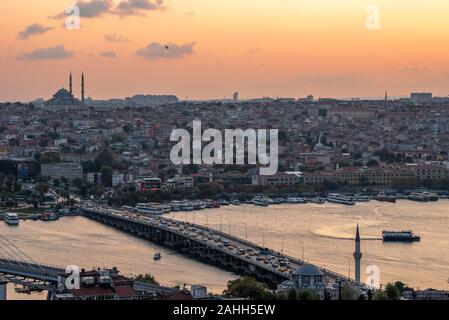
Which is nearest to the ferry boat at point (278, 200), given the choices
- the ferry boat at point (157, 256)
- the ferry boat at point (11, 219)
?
the ferry boat at point (11, 219)

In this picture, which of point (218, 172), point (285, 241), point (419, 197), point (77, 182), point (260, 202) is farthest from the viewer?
point (218, 172)

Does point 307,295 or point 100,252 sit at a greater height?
point 307,295

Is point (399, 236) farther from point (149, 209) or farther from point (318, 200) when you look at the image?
point (318, 200)

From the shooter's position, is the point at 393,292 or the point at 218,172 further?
the point at 218,172

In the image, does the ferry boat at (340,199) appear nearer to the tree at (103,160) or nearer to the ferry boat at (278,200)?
the ferry boat at (278,200)

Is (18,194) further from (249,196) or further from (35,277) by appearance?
(35,277)

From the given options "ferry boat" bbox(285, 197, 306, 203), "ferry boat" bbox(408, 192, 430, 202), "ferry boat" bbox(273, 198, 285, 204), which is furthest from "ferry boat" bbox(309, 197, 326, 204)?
"ferry boat" bbox(408, 192, 430, 202)

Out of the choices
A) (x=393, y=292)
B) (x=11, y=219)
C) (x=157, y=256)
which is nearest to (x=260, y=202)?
(x=11, y=219)
